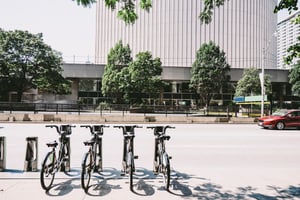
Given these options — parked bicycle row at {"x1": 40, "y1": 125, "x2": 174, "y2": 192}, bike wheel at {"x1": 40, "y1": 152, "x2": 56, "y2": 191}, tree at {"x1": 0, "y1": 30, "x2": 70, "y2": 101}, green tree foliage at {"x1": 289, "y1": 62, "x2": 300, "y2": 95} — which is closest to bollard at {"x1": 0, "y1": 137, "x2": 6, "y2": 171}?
parked bicycle row at {"x1": 40, "y1": 125, "x2": 174, "y2": 192}

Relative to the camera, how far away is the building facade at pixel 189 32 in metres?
58.4

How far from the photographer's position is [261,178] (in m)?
5.43

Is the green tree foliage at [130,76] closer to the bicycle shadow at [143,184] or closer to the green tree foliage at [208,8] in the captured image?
the bicycle shadow at [143,184]

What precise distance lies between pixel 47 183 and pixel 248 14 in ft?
222

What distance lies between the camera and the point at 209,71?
36.2 m

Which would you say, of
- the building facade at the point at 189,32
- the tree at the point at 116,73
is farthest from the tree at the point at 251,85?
the building facade at the point at 189,32

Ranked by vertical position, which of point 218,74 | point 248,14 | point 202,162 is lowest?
point 202,162

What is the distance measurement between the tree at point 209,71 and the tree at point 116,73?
11.8 meters

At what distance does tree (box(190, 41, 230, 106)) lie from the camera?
Answer: 36.1 m

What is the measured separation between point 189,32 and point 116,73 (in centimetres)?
3053

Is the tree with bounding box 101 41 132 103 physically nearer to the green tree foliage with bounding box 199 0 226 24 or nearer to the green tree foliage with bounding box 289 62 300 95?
the green tree foliage with bounding box 289 62 300 95

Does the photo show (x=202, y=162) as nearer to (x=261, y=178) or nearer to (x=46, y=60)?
(x=261, y=178)

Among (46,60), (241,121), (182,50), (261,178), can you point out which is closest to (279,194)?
(261,178)

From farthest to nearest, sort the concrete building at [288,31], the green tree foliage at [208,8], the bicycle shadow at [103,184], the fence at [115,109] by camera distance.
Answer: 1. the fence at [115,109]
2. the concrete building at [288,31]
3. the bicycle shadow at [103,184]
4. the green tree foliage at [208,8]
